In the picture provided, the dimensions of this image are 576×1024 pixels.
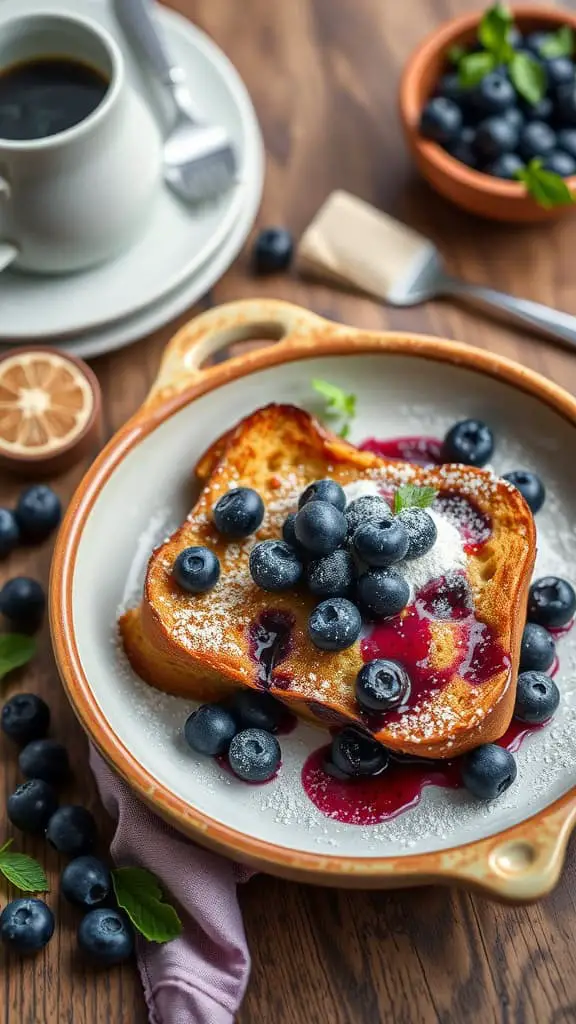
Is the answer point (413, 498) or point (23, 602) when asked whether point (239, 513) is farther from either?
point (23, 602)

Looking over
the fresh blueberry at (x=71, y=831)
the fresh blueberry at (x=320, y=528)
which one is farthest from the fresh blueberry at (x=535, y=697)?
the fresh blueberry at (x=71, y=831)

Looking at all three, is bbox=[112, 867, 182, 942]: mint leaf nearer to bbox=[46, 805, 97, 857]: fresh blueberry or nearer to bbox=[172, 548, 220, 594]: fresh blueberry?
bbox=[46, 805, 97, 857]: fresh blueberry

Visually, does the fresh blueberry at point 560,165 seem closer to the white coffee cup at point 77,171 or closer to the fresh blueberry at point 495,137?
the fresh blueberry at point 495,137

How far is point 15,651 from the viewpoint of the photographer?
219 cm

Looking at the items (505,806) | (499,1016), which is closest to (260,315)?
(505,806)

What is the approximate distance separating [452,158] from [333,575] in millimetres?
1219

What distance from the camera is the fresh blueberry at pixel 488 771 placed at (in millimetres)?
1792

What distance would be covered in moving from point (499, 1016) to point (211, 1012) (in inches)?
19.3

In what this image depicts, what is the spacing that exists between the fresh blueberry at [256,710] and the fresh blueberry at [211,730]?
2 cm

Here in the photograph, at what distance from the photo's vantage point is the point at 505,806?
72.2 inches

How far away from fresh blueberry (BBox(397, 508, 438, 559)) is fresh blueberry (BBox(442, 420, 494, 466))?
309mm

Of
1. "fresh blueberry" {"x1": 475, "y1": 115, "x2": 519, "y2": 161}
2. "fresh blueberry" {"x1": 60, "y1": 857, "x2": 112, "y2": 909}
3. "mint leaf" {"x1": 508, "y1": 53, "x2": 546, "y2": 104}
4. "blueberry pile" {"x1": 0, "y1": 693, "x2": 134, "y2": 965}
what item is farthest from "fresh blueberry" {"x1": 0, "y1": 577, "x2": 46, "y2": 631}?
"mint leaf" {"x1": 508, "y1": 53, "x2": 546, "y2": 104}

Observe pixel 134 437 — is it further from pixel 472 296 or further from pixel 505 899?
pixel 505 899

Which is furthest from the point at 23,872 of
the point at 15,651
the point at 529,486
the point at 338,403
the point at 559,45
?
the point at 559,45
